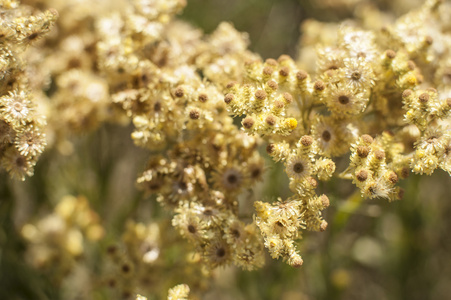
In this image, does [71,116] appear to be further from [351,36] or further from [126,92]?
[351,36]

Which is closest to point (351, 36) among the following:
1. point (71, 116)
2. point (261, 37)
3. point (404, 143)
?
point (404, 143)

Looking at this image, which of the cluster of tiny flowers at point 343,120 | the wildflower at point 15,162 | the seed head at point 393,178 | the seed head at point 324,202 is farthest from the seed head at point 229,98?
the wildflower at point 15,162

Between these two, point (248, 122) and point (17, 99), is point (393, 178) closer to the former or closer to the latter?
point (248, 122)

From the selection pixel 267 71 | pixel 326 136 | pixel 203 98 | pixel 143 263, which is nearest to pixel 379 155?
pixel 326 136

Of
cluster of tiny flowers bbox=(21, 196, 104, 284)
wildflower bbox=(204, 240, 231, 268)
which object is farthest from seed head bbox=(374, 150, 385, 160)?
cluster of tiny flowers bbox=(21, 196, 104, 284)

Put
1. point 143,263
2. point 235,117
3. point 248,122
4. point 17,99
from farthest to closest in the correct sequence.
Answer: point 143,263 → point 235,117 → point 17,99 → point 248,122

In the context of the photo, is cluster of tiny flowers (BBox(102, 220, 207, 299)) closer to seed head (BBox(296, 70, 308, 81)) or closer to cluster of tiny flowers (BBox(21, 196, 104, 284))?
cluster of tiny flowers (BBox(21, 196, 104, 284))

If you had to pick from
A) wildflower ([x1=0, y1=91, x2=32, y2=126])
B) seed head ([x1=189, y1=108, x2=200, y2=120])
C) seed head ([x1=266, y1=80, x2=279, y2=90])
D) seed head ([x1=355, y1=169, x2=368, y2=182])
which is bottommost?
wildflower ([x1=0, y1=91, x2=32, y2=126])
